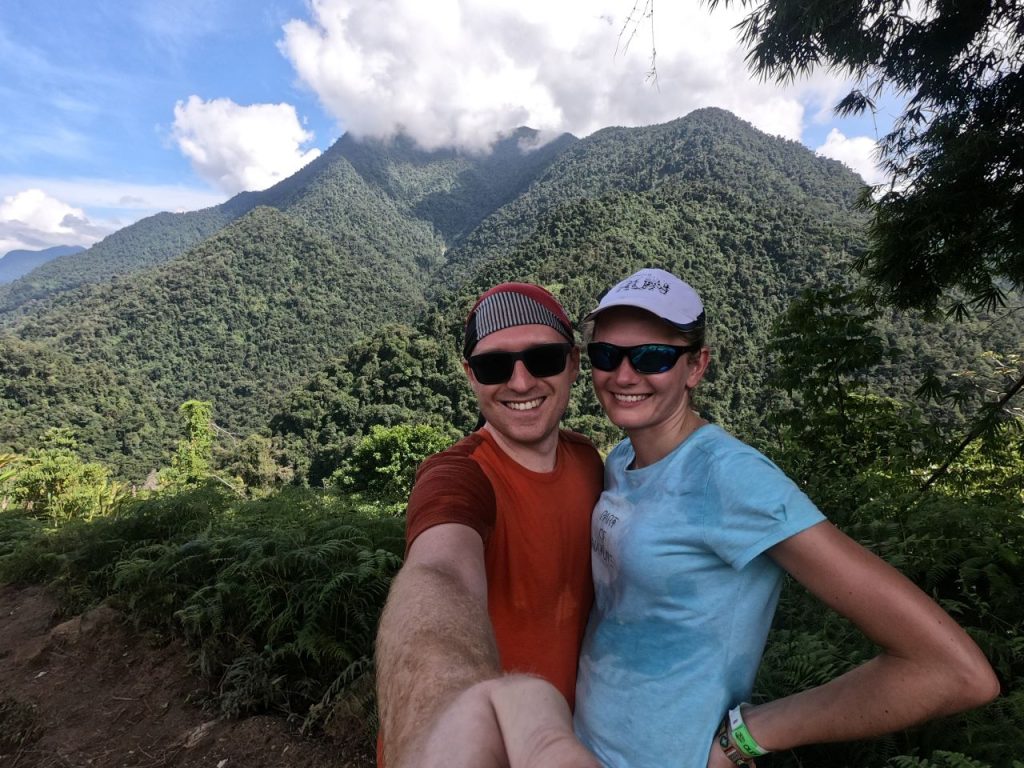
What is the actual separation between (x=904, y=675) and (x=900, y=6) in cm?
484

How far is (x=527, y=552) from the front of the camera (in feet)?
4.52

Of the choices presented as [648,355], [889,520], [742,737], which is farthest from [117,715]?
[889,520]

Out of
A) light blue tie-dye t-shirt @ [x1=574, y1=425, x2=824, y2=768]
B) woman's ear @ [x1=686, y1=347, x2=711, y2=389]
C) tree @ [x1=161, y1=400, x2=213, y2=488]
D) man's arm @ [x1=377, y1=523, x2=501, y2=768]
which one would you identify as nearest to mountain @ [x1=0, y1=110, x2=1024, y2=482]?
woman's ear @ [x1=686, y1=347, x2=711, y2=389]

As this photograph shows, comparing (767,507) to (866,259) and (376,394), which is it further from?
(376,394)

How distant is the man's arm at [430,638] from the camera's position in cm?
73

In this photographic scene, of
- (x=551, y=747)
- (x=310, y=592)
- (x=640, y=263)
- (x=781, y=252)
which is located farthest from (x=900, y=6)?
(x=781, y=252)

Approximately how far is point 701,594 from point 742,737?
1.10 feet

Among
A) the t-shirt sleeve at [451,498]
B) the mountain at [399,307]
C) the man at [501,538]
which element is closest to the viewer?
the man at [501,538]

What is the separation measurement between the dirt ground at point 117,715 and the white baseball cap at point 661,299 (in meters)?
2.71

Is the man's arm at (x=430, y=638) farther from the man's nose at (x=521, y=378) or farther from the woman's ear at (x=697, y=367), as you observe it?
the woman's ear at (x=697, y=367)

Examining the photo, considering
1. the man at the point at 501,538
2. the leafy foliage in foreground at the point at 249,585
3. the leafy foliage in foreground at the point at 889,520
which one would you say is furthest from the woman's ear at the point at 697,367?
the leafy foliage in foreground at the point at 249,585

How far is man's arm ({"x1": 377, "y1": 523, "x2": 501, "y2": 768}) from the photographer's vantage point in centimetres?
73

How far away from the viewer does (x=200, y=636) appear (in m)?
3.43

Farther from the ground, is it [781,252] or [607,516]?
[781,252]
